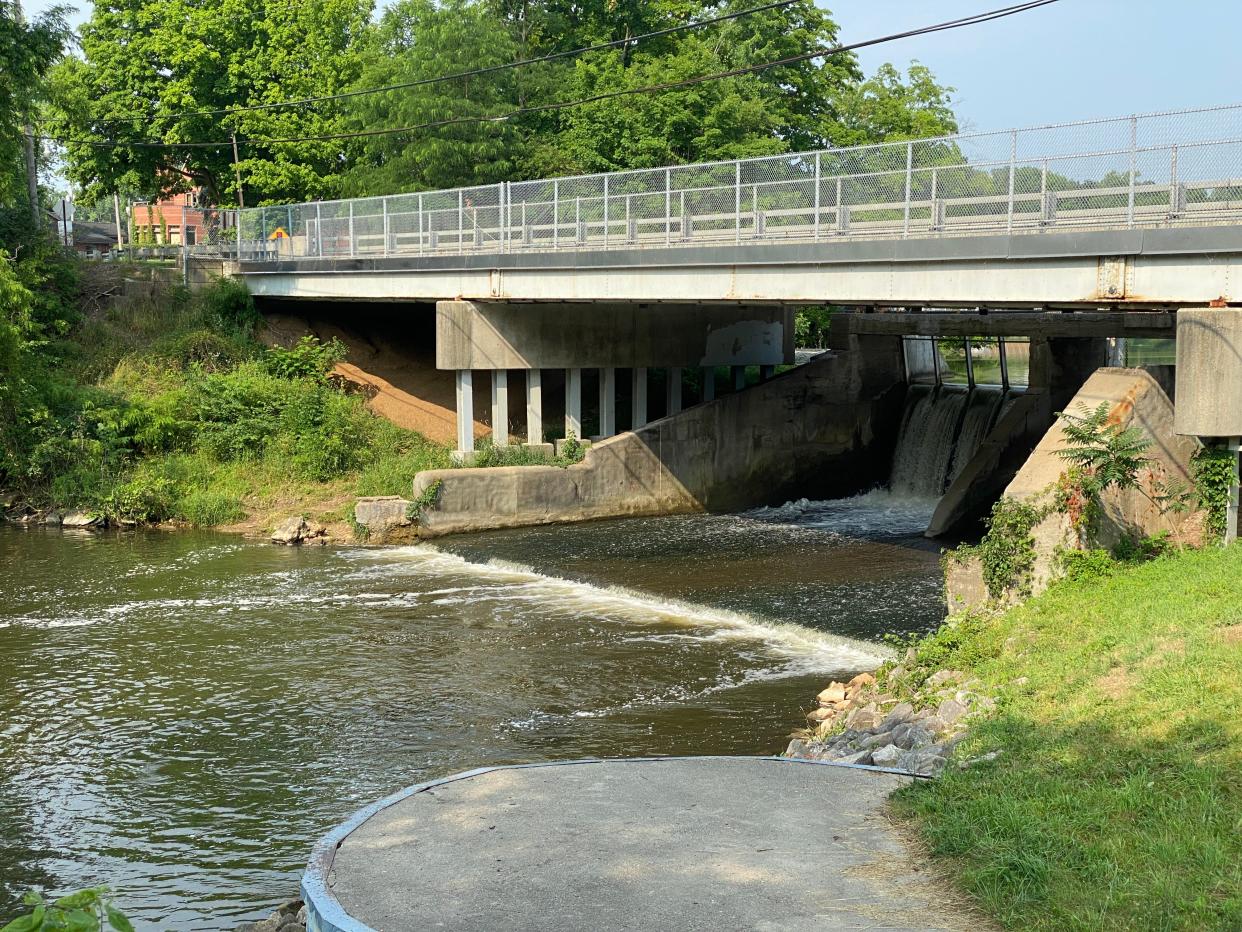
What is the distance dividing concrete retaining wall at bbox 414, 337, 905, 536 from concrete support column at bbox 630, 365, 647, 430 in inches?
63.0

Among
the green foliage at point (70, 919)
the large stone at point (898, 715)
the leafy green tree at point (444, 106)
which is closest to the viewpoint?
the green foliage at point (70, 919)

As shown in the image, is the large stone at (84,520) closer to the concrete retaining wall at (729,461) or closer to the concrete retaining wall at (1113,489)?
the concrete retaining wall at (729,461)

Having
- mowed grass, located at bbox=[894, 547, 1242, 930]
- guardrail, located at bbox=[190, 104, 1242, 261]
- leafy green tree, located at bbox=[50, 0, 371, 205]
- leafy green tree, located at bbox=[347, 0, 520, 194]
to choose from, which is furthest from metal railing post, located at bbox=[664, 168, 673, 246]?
leafy green tree, located at bbox=[50, 0, 371, 205]

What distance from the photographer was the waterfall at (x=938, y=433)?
A: 32.0 meters

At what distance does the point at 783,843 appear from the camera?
855 cm

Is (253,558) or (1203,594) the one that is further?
(253,558)

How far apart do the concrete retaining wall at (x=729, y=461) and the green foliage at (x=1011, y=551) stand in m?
14.4

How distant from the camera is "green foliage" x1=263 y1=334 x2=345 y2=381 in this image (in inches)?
1438

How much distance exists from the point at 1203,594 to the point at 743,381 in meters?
23.5

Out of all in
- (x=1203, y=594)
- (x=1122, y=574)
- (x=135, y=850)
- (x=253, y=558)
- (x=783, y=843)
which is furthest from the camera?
(x=253, y=558)

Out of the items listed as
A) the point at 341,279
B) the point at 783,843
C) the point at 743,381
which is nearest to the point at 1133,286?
the point at 783,843

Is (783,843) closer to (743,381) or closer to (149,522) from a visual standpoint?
(149,522)

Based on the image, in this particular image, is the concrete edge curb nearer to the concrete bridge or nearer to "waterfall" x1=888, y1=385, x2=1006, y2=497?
the concrete bridge

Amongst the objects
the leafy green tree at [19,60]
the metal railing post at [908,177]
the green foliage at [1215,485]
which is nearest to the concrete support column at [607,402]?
the metal railing post at [908,177]
